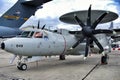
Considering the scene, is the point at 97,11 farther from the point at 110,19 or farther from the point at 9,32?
the point at 9,32

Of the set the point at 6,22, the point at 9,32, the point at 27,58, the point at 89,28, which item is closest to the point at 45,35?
the point at 27,58

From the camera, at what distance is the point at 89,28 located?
12969 mm

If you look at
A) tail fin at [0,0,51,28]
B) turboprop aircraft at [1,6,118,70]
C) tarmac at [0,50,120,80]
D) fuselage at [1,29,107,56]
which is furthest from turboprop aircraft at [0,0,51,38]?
tarmac at [0,50,120,80]

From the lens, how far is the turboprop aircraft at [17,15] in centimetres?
1712

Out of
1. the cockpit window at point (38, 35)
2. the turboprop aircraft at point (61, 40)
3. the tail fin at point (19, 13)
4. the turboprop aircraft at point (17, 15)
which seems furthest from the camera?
the tail fin at point (19, 13)

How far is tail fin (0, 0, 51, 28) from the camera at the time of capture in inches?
687

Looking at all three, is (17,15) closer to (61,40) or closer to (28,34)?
(61,40)

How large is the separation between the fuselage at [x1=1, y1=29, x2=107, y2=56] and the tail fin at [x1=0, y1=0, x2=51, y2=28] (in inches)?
217

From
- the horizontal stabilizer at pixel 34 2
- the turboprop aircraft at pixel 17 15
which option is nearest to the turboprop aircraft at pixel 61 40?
the horizontal stabilizer at pixel 34 2

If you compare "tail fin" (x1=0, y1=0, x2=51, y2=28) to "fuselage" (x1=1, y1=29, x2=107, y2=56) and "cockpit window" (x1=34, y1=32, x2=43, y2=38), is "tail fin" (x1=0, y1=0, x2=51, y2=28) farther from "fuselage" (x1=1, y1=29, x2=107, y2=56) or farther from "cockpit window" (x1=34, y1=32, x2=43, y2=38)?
"cockpit window" (x1=34, y1=32, x2=43, y2=38)

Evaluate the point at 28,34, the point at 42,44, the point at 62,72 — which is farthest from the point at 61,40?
the point at 62,72

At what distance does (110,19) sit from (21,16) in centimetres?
787

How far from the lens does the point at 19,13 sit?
18141 mm

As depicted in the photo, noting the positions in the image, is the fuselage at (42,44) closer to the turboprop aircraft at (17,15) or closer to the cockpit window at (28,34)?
Result: the cockpit window at (28,34)
